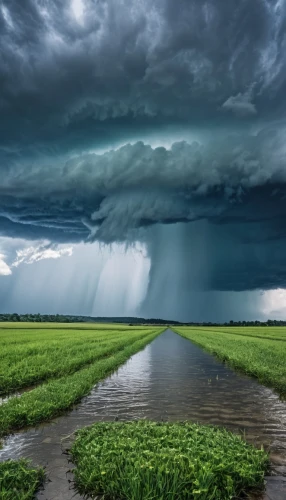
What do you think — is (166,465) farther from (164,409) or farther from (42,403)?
(42,403)

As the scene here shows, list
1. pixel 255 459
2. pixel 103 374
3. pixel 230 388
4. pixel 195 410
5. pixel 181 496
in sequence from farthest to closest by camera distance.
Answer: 1. pixel 103 374
2. pixel 230 388
3. pixel 195 410
4. pixel 255 459
5. pixel 181 496

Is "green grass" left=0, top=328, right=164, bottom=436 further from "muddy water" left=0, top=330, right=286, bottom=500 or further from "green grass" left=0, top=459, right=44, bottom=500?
"green grass" left=0, top=459, right=44, bottom=500

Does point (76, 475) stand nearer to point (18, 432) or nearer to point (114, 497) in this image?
point (114, 497)

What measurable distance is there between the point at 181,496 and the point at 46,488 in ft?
9.60

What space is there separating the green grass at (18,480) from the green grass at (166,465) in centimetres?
91

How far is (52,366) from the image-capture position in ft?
75.9

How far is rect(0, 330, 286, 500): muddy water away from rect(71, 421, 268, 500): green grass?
673 millimetres

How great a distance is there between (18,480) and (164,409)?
7767 mm

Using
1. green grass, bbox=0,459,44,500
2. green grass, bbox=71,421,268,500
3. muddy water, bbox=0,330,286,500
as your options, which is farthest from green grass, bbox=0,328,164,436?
green grass, bbox=0,459,44,500

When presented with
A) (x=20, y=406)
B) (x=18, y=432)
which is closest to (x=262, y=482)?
(x=18, y=432)

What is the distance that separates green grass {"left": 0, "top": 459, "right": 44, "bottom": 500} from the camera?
665 centimetres

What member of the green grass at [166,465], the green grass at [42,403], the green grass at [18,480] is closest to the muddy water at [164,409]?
the green grass at [18,480]

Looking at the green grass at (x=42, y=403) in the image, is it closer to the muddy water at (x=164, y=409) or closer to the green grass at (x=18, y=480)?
the muddy water at (x=164, y=409)

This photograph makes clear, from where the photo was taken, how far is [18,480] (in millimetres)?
7211
